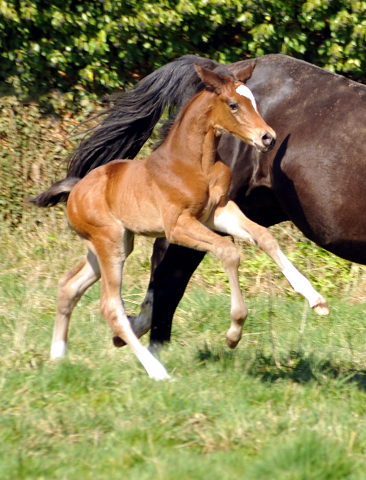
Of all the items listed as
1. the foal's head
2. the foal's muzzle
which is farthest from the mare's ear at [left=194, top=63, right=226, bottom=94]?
the foal's muzzle

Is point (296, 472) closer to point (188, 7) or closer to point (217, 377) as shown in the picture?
point (217, 377)

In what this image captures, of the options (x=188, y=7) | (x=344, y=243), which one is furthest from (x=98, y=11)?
(x=344, y=243)

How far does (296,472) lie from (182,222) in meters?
1.32

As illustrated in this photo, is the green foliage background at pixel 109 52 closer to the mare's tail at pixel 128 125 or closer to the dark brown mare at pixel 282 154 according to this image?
the dark brown mare at pixel 282 154

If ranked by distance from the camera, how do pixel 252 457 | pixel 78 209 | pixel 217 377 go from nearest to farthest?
pixel 252 457 → pixel 217 377 → pixel 78 209

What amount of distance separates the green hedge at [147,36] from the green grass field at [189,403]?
3080 millimetres

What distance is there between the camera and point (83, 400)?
128 inches

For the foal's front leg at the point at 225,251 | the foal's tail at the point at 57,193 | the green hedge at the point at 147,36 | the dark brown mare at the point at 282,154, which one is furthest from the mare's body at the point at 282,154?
the green hedge at the point at 147,36

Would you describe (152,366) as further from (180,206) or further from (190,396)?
(180,206)

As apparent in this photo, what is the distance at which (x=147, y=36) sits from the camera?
707 cm

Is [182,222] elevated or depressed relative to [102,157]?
elevated

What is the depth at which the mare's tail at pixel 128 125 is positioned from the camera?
438 centimetres

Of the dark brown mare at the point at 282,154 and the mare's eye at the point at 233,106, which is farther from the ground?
the mare's eye at the point at 233,106

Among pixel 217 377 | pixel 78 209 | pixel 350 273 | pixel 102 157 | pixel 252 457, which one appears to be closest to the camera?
pixel 252 457
